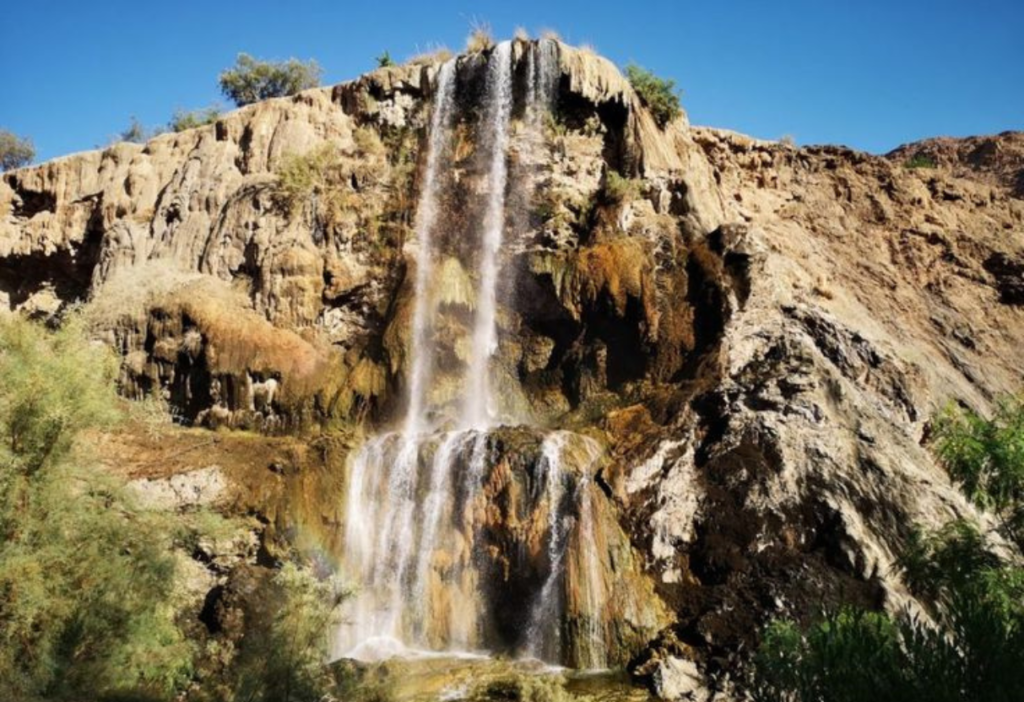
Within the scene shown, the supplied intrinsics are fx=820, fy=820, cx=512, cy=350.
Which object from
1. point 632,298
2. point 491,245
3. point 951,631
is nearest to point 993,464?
point 951,631

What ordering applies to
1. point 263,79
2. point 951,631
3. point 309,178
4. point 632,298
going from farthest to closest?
point 263,79 < point 309,178 < point 632,298 < point 951,631

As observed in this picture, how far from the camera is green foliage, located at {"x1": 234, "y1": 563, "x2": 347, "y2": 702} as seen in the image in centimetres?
1052

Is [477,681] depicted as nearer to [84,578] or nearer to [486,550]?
[486,550]

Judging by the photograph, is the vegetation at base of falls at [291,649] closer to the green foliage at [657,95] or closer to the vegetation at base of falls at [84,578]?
the vegetation at base of falls at [84,578]

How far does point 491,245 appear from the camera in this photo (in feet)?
82.1

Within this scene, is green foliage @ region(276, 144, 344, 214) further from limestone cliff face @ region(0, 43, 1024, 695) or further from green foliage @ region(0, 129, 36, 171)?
Answer: green foliage @ region(0, 129, 36, 171)

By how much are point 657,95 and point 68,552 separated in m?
22.6

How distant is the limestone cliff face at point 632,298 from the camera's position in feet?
54.6

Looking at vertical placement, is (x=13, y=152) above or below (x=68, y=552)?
above

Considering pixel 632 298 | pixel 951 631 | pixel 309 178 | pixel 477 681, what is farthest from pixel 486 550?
pixel 309 178

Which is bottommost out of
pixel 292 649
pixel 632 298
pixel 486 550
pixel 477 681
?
pixel 477 681

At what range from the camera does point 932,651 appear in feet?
21.6

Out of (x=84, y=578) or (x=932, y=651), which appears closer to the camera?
(x=932, y=651)

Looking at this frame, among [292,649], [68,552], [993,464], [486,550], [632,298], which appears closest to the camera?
[993,464]
